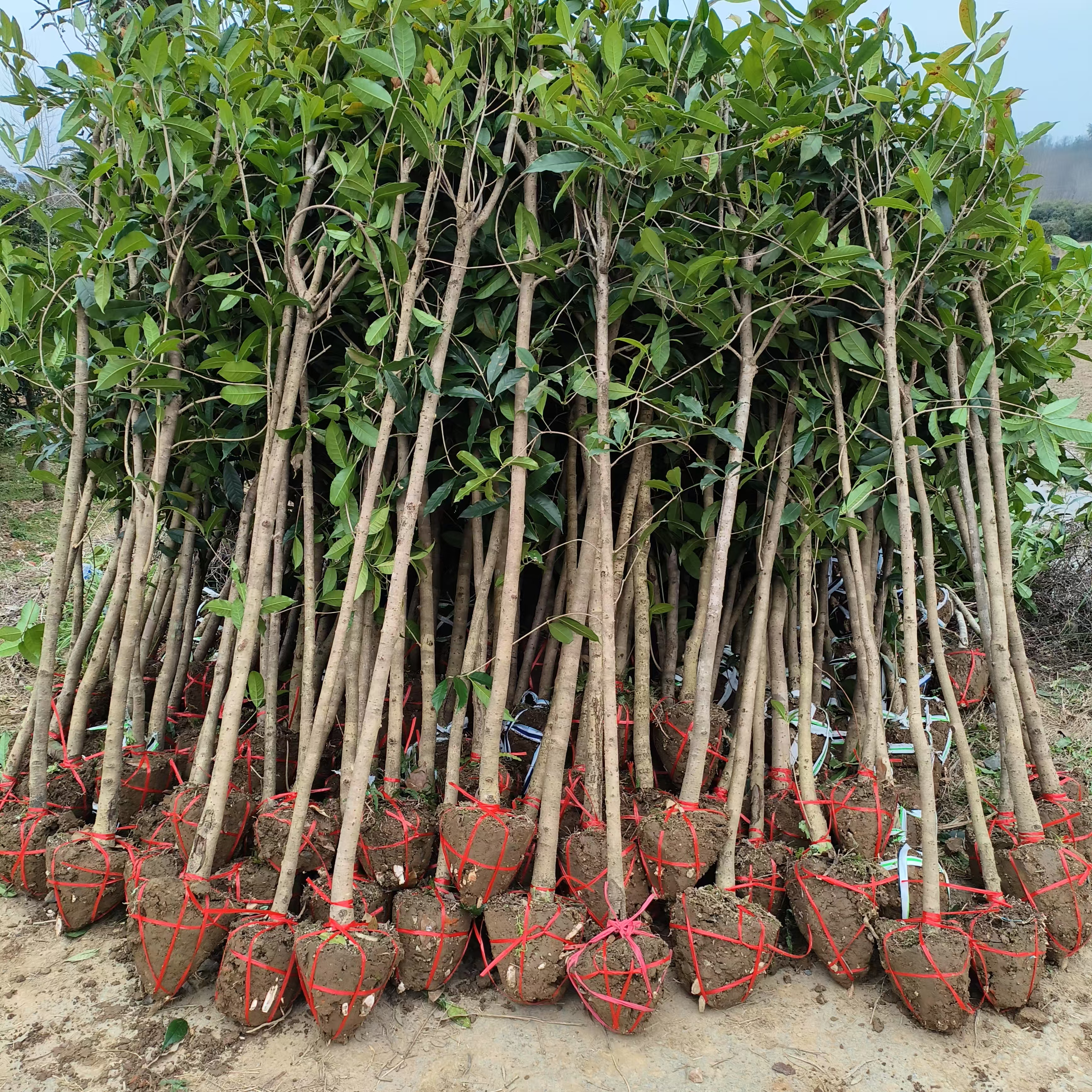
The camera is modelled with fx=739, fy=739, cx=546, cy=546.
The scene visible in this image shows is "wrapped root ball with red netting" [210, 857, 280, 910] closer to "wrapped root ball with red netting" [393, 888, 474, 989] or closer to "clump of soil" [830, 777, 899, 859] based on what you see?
"wrapped root ball with red netting" [393, 888, 474, 989]

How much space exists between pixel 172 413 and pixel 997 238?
302 centimetres

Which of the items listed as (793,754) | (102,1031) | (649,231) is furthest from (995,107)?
(102,1031)

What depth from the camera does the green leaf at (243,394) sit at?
2336 mm

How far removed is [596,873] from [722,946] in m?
0.41

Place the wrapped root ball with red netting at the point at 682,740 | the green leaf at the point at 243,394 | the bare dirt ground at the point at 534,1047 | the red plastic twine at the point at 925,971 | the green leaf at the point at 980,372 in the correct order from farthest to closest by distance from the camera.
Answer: the wrapped root ball with red netting at the point at 682,740 < the green leaf at the point at 980,372 < the green leaf at the point at 243,394 < the red plastic twine at the point at 925,971 < the bare dirt ground at the point at 534,1047

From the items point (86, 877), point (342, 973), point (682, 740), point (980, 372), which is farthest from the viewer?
point (682, 740)

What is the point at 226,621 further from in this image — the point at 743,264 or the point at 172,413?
the point at 743,264

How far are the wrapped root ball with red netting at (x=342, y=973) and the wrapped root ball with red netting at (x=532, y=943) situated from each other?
0.99ft

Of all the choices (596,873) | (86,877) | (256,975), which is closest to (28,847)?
(86,877)

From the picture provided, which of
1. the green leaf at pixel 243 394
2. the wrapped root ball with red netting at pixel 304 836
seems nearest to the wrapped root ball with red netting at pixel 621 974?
the wrapped root ball with red netting at pixel 304 836

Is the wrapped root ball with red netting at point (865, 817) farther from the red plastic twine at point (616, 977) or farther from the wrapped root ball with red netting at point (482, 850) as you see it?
the wrapped root ball with red netting at point (482, 850)

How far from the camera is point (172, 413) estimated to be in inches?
101

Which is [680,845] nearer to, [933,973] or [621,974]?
[621,974]

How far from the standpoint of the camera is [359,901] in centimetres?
214
